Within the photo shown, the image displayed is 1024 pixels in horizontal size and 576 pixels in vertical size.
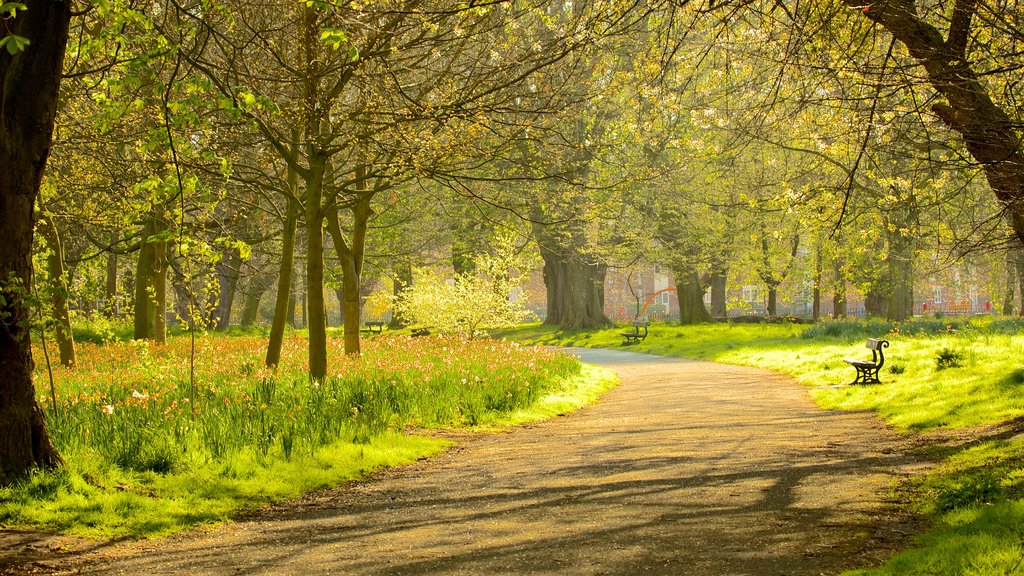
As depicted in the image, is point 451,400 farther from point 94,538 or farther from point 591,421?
point 94,538

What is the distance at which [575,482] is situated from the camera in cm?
795

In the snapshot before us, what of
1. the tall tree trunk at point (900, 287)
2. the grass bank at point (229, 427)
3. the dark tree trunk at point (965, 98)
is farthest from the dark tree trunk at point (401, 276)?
the dark tree trunk at point (965, 98)

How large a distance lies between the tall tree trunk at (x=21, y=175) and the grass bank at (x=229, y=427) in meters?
0.27

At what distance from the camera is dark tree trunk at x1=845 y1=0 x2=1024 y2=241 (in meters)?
7.60

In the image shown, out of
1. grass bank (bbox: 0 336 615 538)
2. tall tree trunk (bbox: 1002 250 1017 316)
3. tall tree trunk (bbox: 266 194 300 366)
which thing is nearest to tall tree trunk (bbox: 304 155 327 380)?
grass bank (bbox: 0 336 615 538)

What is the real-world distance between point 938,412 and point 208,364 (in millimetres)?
10426

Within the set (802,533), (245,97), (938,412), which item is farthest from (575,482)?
(938,412)

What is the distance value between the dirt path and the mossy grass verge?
0.40m

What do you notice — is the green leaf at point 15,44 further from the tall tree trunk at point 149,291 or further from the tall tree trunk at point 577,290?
the tall tree trunk at point 577,290

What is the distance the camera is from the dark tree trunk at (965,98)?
7.60 meters

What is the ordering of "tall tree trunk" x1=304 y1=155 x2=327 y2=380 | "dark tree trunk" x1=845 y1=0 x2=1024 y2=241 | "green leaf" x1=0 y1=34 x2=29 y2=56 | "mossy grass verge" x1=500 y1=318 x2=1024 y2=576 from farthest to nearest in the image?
"tall tree trunk" x1=304 y1=155 x2=327 y2=380, "dark tree trunk" x1=845 y1=0 x2=1024 y2=241, "mossy grass verge" x1=500 y1=318 x2=1024 y2=576, "green leaf" x1=0 y1=34 x2=29 y2=56

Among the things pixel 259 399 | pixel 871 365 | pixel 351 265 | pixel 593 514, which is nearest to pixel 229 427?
pixel 259 399

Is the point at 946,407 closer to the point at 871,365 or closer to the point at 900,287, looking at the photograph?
the point at 871,365

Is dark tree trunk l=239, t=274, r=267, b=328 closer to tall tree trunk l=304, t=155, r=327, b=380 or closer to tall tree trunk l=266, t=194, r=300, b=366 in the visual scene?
tall tree trunk l=266, t=194, r=300, b=366
